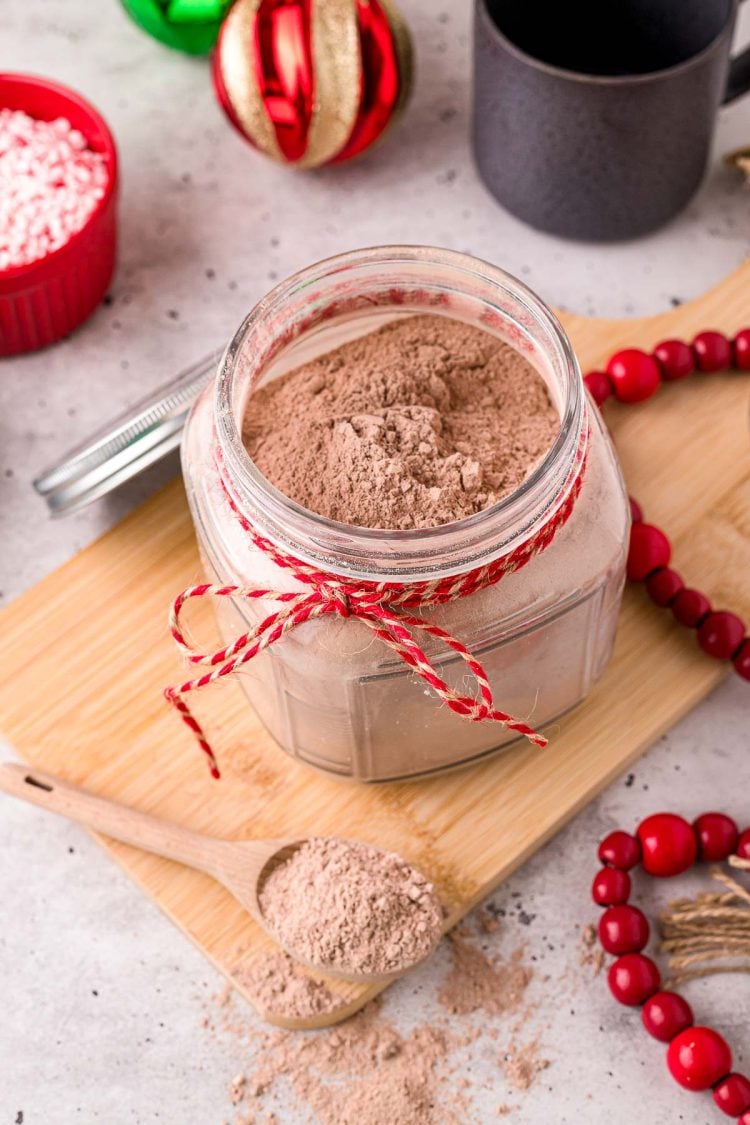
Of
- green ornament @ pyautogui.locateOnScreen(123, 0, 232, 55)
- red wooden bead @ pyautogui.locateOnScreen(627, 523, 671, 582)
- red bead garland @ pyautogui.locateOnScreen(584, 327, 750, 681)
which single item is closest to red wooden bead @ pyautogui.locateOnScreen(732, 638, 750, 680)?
red bead garland @ pyautogui.locateOnScreen(584, 327, 750, 681)

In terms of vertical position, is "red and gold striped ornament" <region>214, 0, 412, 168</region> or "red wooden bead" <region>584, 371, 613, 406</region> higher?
"red and gold striped ornament" <region>214, 0, 412, 168</region>

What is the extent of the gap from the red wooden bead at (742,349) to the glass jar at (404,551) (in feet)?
1.08

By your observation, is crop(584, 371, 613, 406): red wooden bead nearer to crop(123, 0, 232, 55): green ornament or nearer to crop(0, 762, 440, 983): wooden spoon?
crop(0, 762, 440, 983): wooden spoon

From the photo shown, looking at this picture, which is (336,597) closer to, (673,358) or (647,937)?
(647,937)

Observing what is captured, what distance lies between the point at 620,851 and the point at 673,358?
0.50m

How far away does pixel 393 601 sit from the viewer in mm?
1018

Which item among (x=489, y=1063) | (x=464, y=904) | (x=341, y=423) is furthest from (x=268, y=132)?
(x=489, y=1063)

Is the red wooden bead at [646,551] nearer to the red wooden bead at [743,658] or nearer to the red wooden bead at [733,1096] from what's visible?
the red wooden bead at [743,658]

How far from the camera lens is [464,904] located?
1.22 m

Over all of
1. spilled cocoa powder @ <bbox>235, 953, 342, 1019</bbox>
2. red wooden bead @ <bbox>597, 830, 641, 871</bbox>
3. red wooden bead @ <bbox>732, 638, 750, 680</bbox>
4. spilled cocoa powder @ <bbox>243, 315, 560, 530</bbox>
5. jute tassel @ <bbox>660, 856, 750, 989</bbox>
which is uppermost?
spilled cocoa powder @ <bbox>243, 315, 560, 530</bbox>

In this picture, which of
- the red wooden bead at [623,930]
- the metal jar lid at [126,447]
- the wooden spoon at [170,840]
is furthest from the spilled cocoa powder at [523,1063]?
the metal jar lid at [126,447]

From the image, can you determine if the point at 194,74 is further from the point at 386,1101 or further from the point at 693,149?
the point at 386,1101

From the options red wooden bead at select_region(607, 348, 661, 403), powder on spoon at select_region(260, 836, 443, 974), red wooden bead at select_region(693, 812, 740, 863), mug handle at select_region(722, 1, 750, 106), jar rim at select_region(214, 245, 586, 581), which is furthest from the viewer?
mug handle at select_region(722, 1, 750, 106)

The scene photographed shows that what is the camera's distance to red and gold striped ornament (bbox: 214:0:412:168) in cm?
148
